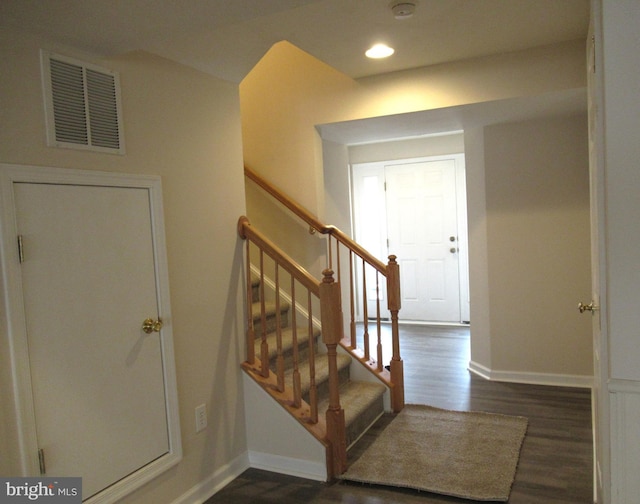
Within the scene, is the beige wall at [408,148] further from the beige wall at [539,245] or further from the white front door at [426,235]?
the beige wall at [539,245]

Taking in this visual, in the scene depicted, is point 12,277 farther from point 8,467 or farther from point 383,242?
point 383,242

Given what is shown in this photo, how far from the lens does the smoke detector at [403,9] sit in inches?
95.3

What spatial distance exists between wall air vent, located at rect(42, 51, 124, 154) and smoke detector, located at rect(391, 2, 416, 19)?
1.32 meters

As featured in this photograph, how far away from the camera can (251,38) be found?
268cm

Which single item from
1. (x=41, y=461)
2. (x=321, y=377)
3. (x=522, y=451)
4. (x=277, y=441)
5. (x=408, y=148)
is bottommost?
(x=522, y=451)

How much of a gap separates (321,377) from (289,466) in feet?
1.89

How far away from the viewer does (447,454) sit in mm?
2885

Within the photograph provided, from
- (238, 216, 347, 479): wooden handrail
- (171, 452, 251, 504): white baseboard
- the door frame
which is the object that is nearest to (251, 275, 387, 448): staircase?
(238, 216, 347, 479): wooden handrail

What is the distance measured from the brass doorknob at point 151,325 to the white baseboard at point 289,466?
108 cm

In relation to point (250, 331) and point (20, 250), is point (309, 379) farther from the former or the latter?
point (20, 250)

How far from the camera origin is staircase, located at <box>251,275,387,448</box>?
10.1ft

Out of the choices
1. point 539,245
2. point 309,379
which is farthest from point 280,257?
point 539,245

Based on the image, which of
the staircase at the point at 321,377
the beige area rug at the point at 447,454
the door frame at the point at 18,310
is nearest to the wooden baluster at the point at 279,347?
the staircase at the point at 321,377

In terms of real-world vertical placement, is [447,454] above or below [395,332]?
below
